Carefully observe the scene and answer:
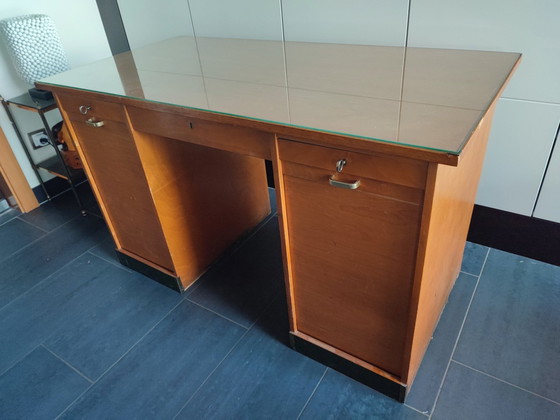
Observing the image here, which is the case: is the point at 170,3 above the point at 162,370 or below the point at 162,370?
above

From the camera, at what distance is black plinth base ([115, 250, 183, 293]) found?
181 centimetres

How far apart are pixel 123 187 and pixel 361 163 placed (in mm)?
1098

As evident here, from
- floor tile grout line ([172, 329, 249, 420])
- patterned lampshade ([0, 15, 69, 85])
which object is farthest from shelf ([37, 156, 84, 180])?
floor tile grout line ([172, 329, 249, 420])

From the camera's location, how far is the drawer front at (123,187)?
5.00 feet

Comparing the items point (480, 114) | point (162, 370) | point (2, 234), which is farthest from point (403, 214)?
point (2, 234)

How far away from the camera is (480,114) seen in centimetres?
90

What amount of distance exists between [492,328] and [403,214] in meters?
0.86

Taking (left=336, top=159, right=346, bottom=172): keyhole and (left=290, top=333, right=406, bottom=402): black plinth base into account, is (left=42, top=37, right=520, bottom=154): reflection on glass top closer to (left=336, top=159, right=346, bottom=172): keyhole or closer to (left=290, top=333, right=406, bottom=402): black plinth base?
(left=336, top=159, right=346, bottom=172): keyhole

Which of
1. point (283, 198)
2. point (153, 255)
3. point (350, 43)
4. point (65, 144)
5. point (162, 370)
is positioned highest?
point (350, 43)

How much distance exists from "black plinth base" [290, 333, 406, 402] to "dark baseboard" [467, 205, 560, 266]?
89 centimetres

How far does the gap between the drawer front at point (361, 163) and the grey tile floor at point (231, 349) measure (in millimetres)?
802

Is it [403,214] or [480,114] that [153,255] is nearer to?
[403,214]

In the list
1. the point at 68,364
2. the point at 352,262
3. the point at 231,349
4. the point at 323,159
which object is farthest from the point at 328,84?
the point at 68,364

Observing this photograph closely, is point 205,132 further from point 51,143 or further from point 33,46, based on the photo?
point 51,143
